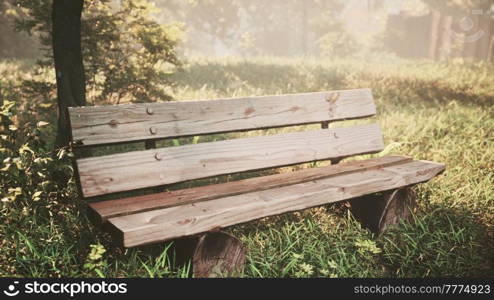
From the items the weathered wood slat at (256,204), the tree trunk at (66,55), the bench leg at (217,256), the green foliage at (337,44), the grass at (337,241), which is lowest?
the grass at (337,241)

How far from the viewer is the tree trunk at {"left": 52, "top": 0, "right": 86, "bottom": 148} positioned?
10.2 feet

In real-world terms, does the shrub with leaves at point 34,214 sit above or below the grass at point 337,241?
above

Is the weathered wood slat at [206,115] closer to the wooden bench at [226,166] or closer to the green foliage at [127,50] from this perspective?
the wooden bench at [226,166]

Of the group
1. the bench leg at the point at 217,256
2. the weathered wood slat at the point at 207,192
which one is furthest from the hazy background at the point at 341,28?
the bench leg at the point at 217,256

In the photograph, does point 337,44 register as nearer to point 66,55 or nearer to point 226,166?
point 66,55

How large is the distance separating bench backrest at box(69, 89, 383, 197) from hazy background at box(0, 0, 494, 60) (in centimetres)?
1052

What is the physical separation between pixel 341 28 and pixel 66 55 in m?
22.1

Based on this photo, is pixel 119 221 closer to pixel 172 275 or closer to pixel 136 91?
pixel 172 275

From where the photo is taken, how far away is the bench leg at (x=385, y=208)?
277cm

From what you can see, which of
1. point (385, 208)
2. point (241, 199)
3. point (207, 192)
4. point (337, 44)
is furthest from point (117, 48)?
point (337, 44)

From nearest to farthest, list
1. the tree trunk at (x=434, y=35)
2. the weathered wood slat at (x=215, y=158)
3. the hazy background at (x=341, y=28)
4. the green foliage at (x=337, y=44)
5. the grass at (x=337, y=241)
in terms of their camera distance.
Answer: the weathered wood slat at (x=215, y=158) → the grass at (x=337, y=241) → the hazy background at (x=341, y=28) → the tree trunk at (x=434, y=35) → the green foliage at (x=337, y=44)

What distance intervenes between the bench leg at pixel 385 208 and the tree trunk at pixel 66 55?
7.79 ft

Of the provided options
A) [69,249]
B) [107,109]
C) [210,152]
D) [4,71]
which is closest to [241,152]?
[210,152]

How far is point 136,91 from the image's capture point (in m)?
4.57
